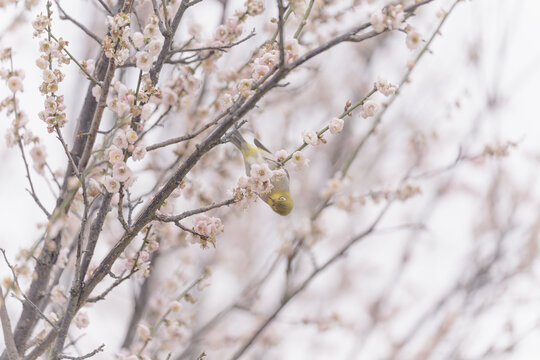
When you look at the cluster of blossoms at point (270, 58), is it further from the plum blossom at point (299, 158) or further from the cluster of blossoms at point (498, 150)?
the cluster of blossoms at point (498, 150)

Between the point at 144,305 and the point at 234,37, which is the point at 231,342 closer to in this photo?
the point at 144,305

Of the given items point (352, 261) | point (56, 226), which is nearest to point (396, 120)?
point (352, 261)

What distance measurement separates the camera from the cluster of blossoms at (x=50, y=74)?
1.31 meters

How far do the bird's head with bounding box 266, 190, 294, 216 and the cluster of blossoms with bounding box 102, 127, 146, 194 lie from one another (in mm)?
557

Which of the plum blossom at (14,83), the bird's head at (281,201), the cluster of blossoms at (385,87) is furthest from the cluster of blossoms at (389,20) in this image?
the plum blossom at (14,83)

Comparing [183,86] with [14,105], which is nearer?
[14,105]

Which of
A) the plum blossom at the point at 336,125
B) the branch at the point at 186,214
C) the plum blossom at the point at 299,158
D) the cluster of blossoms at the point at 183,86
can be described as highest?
the cluster of blossoms at the point at 183,86

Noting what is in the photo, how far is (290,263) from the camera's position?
211 cm

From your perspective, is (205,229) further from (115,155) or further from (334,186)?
(334,186)

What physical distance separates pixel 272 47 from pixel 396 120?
2.98 m

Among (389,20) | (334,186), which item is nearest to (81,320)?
(334,186)

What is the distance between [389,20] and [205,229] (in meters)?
0.68

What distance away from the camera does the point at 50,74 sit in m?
1.31

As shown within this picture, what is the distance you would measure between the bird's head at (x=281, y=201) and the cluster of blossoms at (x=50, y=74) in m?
0.70
